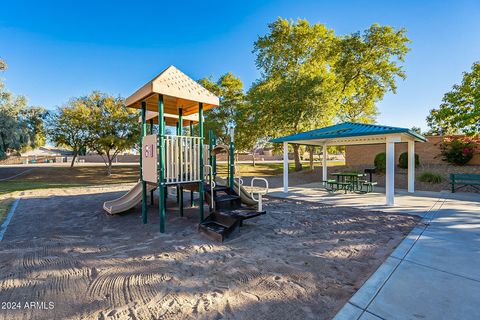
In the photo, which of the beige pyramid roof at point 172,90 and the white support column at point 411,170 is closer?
the beige pyramid roof at point 172,90

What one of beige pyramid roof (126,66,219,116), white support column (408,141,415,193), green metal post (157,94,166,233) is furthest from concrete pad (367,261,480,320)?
white support column (408,141,415,193)

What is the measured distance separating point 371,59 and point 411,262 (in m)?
22.7

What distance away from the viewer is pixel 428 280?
9.09 feet

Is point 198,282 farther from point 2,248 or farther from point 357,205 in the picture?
point 357,205

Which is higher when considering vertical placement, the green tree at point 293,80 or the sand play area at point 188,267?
the green tree at point 293,80

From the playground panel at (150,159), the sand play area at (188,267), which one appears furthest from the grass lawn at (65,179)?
the playground panel at (150,159)

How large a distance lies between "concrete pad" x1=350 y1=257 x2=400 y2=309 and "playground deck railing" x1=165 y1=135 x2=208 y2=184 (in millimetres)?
3973

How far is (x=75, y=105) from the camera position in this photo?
1866 centimetres

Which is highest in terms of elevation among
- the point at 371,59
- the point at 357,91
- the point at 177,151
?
the point at 371,59

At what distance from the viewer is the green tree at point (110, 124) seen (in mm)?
18516

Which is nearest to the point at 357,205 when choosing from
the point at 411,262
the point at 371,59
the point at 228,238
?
the point at 411,262

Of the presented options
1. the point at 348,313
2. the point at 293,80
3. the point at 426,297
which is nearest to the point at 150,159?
the point at 348,313

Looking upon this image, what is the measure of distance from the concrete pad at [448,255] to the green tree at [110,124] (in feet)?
64.9

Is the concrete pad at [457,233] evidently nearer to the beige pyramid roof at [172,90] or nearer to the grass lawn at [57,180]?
the beige pyramid roof at [172,90]
